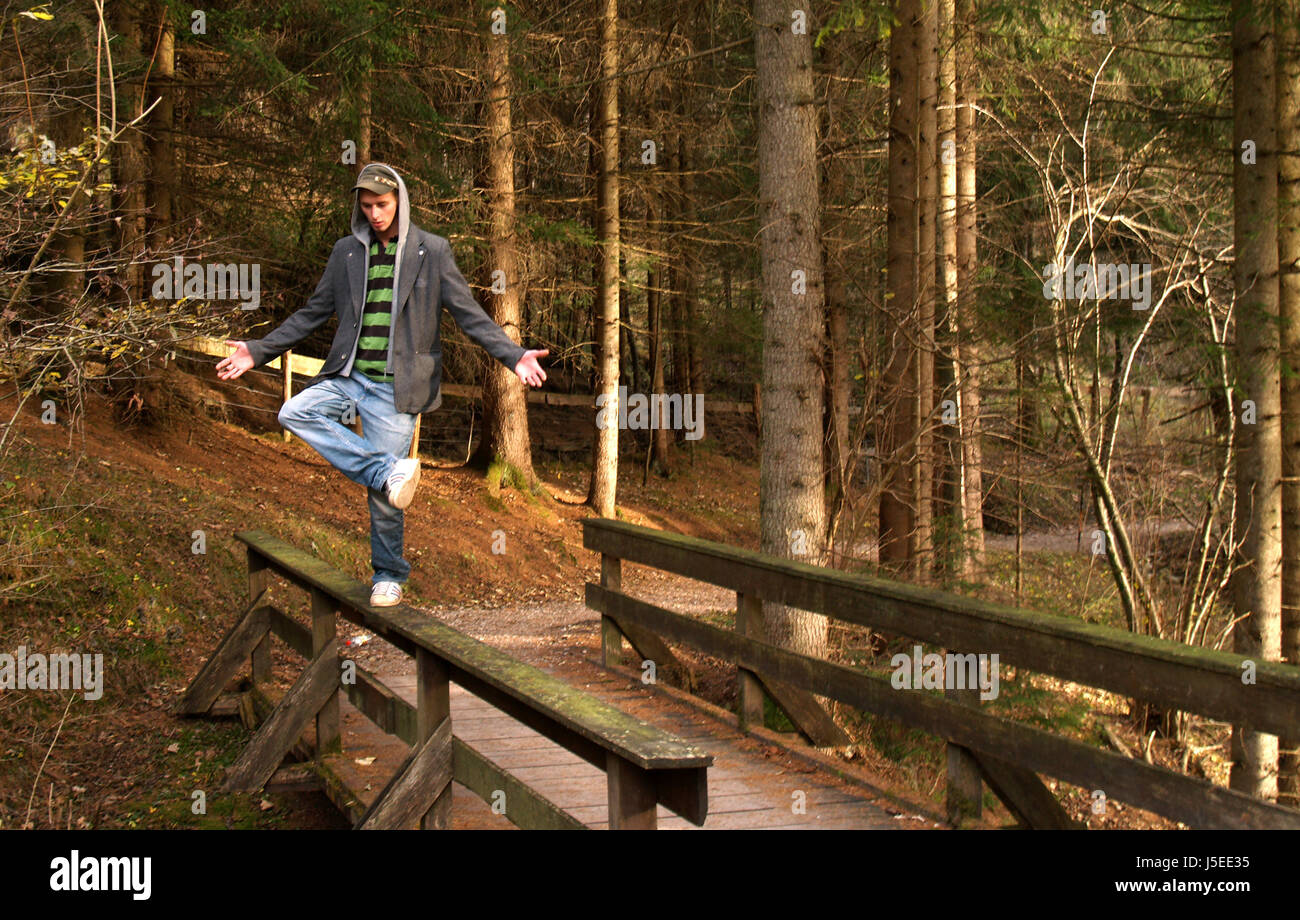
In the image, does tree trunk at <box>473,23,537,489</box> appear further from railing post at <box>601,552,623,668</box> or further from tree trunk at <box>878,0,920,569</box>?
railing post at <box>601,552,623,668</box>

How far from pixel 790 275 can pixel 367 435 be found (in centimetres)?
373

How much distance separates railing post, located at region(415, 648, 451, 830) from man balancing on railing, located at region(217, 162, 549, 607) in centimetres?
79

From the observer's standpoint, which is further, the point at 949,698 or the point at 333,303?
the point at 333,303

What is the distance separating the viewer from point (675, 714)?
7336 millimetres

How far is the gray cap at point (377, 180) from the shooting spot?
5496 millimetres

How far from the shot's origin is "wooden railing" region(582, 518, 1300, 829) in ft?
13.8

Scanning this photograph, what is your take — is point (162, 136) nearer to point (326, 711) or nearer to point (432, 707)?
point (326, 711)

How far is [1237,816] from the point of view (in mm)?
4094

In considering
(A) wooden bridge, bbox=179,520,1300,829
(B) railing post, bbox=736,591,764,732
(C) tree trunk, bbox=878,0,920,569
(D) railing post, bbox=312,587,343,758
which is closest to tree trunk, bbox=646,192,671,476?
(C) tree trunk, bbox=878,0,920,569

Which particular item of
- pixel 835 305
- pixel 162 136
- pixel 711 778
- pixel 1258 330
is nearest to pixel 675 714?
pixel 711 778

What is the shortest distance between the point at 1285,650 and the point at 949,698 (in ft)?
20.8
